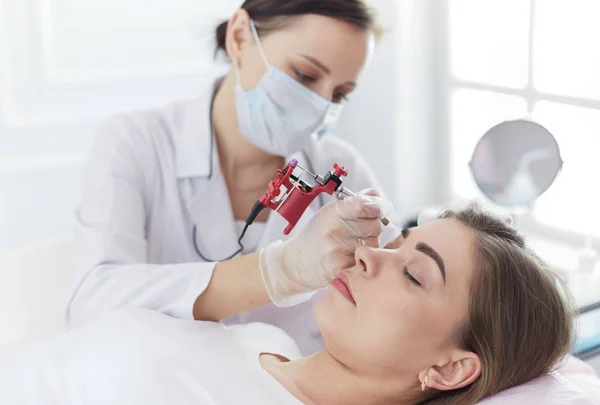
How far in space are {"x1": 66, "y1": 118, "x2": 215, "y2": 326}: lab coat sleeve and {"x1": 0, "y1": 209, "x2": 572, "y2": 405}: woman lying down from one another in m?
0.17

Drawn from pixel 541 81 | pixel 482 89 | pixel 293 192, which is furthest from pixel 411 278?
pixel 482 89

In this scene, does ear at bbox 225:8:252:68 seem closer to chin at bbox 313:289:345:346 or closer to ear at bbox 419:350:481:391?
chin at bbox 313:289:345:346

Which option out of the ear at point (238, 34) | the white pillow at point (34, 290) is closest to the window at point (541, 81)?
the ear at point (238, 34)

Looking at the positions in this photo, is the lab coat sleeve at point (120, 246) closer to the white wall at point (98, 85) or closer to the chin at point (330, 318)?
the chin at point (330, 318)

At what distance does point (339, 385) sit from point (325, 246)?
0.86 ft

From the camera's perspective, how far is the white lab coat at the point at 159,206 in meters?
1.70

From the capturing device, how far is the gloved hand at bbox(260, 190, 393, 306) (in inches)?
55.1

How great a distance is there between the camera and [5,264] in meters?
2.06

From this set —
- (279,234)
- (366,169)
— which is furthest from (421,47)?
(279,234)

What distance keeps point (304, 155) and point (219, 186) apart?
263 millimetres

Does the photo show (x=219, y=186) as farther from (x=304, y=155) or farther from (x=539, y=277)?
(x=539, y=277)

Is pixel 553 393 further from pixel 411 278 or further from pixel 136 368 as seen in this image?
pixel 136 368

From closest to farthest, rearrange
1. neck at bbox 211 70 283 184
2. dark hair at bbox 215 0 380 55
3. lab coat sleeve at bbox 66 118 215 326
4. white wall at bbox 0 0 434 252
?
lab coat sleeve at bbox 66 118 215 326
dark hair at bbox 215 0 380 55
neck at bbox 211 70 283 184
white wall at bbox 0 0 434 252

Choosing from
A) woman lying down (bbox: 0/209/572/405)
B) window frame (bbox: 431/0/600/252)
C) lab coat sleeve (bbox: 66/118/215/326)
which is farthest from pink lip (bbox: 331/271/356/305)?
window frame (bbox: 431/0/600/252)
